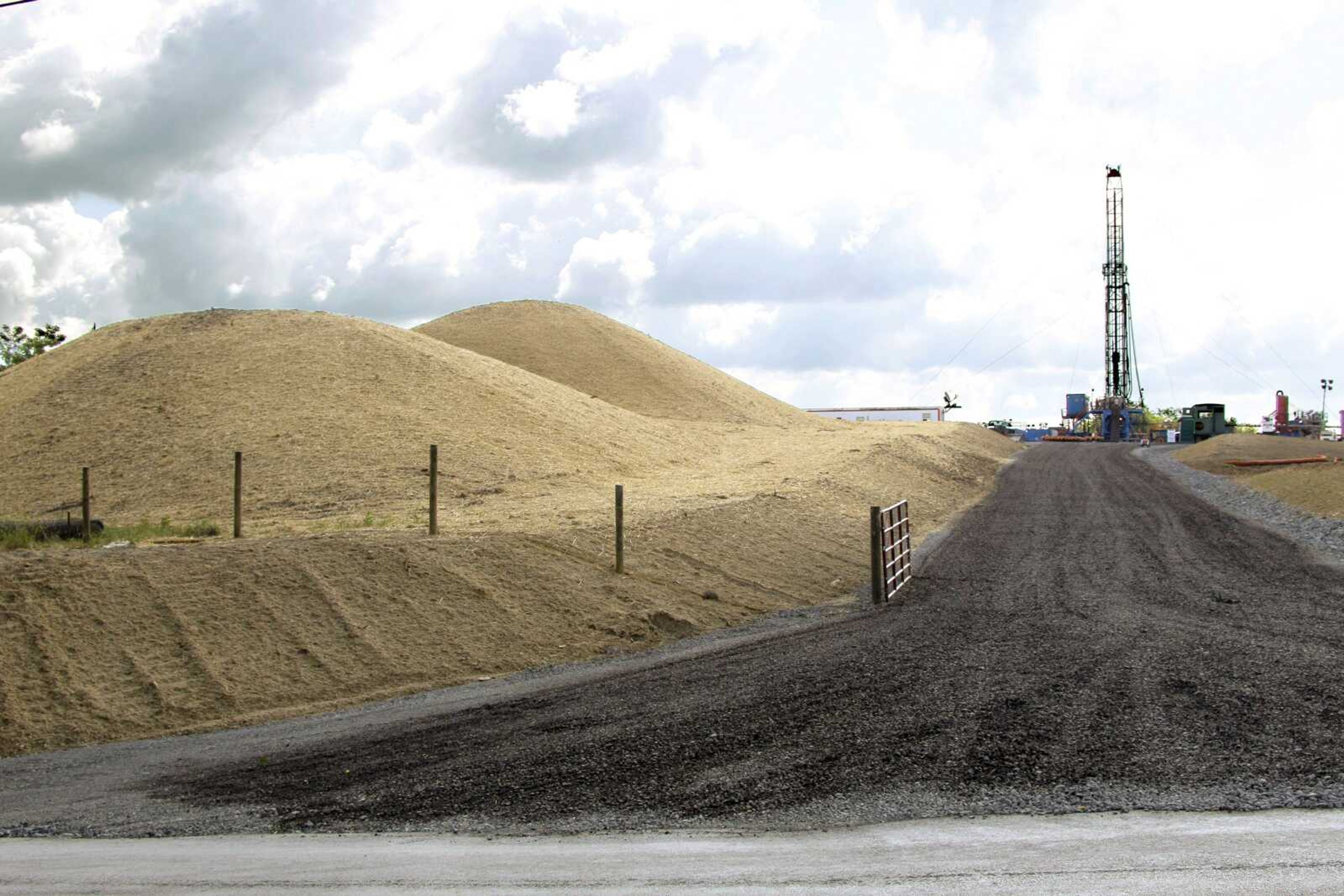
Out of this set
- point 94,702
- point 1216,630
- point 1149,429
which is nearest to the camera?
point 94,702

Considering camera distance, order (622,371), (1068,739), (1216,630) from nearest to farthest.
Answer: (1068,739) < (1216,630) < (622,371)

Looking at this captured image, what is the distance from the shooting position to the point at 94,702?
13.6 metres

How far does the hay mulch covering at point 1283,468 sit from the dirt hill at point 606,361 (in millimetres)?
23070

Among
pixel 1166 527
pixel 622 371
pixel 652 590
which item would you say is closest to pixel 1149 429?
pixel 622 371

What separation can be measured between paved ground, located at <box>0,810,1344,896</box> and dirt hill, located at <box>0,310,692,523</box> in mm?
19256

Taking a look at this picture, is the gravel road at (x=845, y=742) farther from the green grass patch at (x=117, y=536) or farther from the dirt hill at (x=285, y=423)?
the dirt hill at (x=285, y=423)

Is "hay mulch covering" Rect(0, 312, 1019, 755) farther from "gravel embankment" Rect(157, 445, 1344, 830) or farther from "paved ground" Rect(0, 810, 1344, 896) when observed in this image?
"paved ground" Rect(0, 810, 1344, 896)

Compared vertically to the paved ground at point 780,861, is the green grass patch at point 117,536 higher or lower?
higher

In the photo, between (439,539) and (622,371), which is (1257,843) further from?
(622,371)

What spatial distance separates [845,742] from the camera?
33.4ft

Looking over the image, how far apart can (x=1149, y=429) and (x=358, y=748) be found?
99.4 metres

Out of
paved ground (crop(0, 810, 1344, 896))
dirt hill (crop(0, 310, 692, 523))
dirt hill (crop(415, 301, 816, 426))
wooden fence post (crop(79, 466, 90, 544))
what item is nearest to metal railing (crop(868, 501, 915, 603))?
paved ground (crop(0, 810, 1344, 896))

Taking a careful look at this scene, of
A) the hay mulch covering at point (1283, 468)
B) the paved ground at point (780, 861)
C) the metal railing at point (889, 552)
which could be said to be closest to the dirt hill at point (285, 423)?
the metal railing at point (889, 552)

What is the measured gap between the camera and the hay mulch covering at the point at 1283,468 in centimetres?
3522
